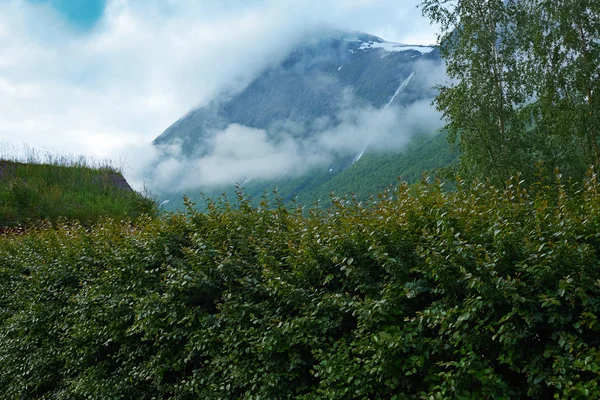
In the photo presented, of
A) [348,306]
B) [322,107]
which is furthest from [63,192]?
[322,107]

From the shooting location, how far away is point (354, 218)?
3934mm

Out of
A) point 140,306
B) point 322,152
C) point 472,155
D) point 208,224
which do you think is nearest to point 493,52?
point 472,155

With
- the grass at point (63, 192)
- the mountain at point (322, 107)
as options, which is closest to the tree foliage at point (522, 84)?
the grass at point (63, 192)

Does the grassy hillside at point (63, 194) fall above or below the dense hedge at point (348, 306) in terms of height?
above

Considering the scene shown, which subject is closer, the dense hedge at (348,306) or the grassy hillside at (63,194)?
the dense hedge at (348,306)

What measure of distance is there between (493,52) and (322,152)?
90797 mm

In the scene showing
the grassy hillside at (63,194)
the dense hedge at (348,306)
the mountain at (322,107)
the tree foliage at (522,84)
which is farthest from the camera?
the mountain at (322,107)

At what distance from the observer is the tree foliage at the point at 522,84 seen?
14.7 m

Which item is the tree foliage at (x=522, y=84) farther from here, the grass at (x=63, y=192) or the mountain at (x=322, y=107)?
the mountain at (x=322, y=107)

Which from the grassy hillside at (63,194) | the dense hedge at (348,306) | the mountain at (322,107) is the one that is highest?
the mountain at (322,107)

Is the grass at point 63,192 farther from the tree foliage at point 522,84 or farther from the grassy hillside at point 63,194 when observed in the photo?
the tree foliage at point 522,84

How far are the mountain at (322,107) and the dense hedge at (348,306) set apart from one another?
81628 mm

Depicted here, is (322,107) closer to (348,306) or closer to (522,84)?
(522,84)

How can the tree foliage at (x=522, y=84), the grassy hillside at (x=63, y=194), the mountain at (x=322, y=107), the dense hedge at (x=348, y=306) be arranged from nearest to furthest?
the dense hedge at (x=348, y=306)
the grassy hillside at (x=63, y=194)
the tree foliage at (x=522, y=84)
the mountain at (x=322, y=107)
